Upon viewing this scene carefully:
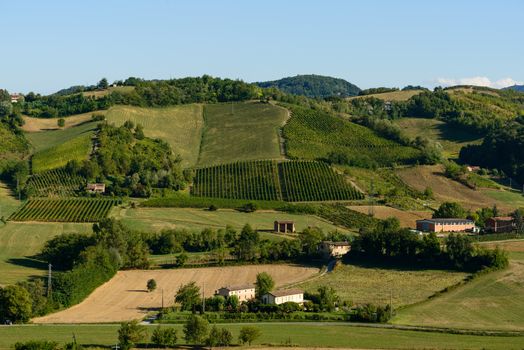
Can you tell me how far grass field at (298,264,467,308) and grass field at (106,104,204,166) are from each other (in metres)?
58.6

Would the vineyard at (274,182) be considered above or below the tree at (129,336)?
above

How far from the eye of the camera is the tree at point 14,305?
222 feet

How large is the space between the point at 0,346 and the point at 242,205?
5571cm

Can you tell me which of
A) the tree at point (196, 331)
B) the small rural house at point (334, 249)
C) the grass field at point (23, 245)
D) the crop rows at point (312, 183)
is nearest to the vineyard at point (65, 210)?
the grass field at point (23, 245)

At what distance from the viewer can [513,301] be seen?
72.8m

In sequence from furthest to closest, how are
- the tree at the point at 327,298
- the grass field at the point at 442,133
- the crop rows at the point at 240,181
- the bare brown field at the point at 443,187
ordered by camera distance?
the grass field at the point at 442,133 < the bare brown field at the point at 443,187 < the crop rows at the point at 240,181 < the tree at the point at 327,298

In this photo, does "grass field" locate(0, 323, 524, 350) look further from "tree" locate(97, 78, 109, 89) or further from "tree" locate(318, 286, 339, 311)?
"tree" locate(97, 78, 109, 89)

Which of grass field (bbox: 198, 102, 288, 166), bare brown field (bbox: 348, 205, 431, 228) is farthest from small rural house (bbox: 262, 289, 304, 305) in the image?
grass field (bbox: 198, 102, 288, 166)

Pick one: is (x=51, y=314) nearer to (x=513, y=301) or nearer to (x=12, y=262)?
(x=12, y=262)

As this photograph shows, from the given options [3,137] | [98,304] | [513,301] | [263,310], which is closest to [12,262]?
[98,304]

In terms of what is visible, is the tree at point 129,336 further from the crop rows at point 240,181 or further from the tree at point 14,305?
the crop rows at point 240,181

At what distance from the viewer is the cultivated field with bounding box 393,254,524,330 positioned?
6662 cm

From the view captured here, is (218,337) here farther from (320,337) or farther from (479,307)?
(479,307)

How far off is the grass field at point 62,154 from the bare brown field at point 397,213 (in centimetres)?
3996
